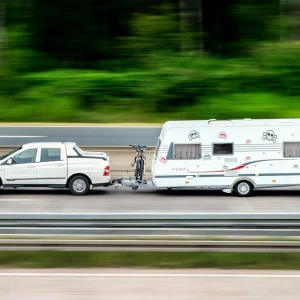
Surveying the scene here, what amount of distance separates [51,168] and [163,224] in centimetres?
932

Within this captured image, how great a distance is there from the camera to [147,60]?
31828 mm

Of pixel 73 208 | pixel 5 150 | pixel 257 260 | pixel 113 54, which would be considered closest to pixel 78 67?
pixel 113 54

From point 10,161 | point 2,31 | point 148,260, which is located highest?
point 2,31

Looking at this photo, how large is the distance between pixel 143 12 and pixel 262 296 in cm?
2696

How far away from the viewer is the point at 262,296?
28.6 feet

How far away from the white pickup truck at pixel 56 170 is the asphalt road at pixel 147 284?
9450 millimetres

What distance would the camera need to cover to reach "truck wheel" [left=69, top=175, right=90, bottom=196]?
19.4 meters

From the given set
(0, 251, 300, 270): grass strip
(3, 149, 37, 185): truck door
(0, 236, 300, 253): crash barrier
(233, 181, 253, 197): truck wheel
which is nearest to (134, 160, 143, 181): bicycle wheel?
(233, 181, 253, 197): truck wheel

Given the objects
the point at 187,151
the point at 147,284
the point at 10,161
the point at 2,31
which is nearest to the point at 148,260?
the point at 147,284

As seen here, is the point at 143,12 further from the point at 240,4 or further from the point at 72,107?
the point at 72,107

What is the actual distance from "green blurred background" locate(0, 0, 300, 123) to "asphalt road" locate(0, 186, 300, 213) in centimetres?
775

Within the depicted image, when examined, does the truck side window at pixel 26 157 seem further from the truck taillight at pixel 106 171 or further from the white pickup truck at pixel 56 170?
the truck taillight at pixel 106 171

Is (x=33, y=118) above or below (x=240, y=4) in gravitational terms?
below

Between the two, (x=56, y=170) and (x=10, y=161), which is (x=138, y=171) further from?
(x=10, y=161)
